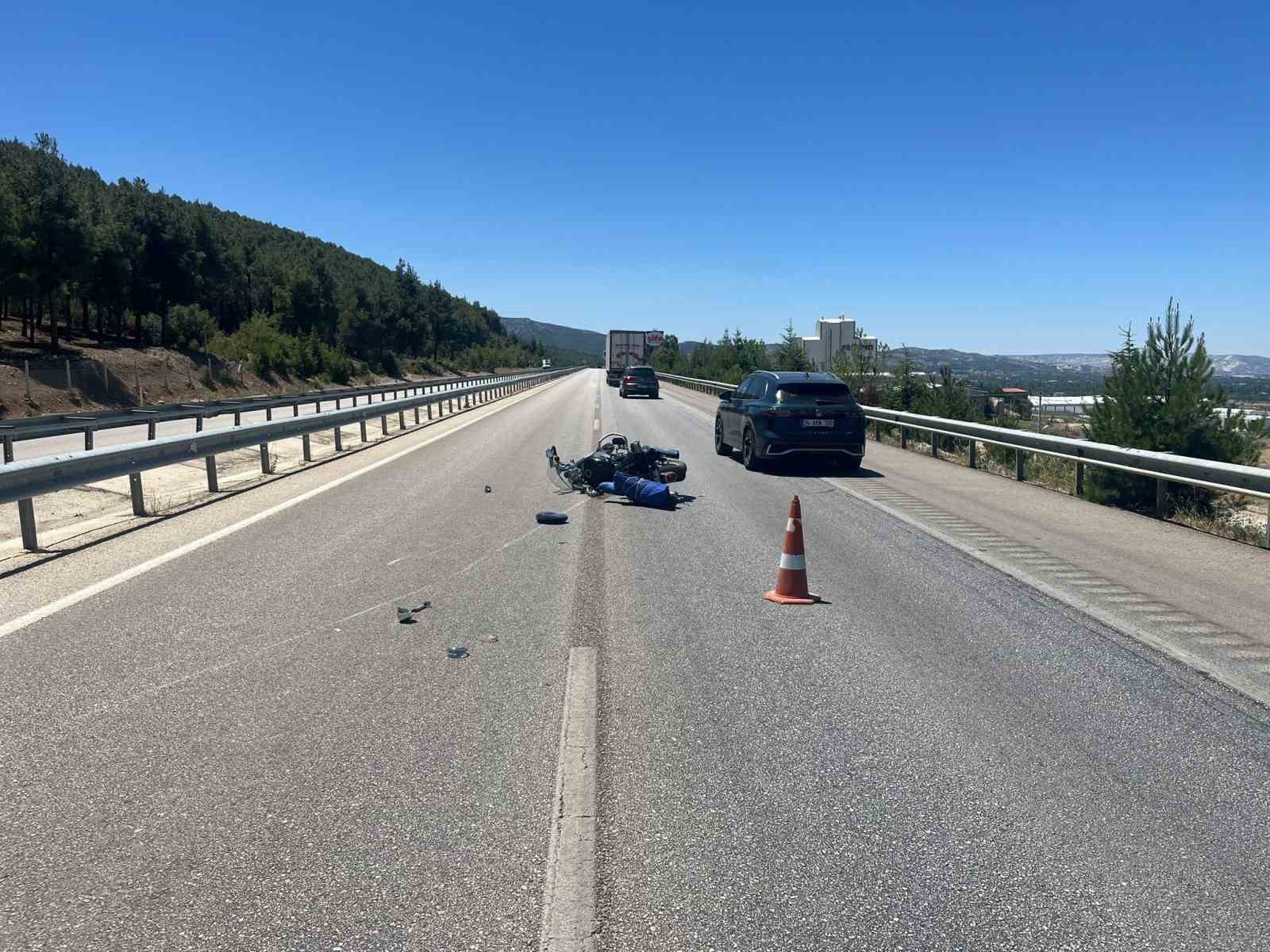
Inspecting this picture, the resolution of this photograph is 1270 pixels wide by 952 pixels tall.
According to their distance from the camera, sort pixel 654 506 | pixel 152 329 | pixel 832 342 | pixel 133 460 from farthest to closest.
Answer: pixel 152 329, pixel 832 342, pixel 654 506, pixel 133 460

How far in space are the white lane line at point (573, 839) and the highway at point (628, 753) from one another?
2 centimetres

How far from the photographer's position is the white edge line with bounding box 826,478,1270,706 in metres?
5.57

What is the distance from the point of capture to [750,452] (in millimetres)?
16969

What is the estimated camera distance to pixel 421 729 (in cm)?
476

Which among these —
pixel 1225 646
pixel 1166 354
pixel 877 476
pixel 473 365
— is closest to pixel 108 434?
pixel 877 476

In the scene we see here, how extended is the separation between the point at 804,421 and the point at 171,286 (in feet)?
210

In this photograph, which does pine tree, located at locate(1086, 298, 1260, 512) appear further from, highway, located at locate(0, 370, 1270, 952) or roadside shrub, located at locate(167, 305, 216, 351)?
roadside shrub, located at locate(167, 305, 216, 351)

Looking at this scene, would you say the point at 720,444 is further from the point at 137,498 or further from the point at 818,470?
the point at 137,498

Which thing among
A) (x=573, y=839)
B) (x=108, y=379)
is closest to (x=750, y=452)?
(x=573, y=839)

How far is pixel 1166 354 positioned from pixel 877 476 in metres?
4.56

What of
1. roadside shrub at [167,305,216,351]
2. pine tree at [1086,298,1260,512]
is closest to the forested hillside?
roadside shrub at [167,305,216,351]

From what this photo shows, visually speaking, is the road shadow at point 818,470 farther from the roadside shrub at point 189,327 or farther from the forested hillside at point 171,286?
the roadside shrub at point 189,327

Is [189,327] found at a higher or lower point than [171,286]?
lower

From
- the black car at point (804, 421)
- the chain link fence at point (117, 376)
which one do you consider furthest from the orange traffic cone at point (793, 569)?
the chain link fence at point (117, 376)
